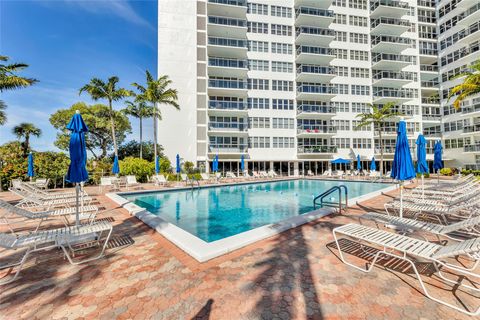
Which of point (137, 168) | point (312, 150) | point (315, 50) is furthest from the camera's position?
point (315, 50)

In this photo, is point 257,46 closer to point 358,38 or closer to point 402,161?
point 358,38

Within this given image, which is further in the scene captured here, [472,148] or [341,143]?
[341,143]

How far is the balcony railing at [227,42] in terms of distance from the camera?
29.6 m

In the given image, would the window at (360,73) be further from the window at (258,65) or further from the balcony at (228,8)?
the balcony at (228,8)

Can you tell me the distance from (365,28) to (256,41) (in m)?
18.9

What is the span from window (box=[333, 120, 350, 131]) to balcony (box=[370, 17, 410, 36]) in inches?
614

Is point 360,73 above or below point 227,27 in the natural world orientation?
below

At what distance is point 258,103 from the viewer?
Answer: 30.9 meters

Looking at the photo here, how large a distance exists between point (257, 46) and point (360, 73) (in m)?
17.6

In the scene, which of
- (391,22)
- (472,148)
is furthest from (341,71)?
(472,148)

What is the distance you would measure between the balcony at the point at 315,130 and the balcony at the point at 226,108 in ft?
29.5

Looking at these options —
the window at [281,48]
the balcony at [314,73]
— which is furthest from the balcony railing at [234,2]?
the balcony at [314,73]

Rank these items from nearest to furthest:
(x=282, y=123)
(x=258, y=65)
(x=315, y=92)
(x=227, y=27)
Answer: (x=227, y=27) → (x=258, y=65) → (x=282, y=123) → (x=315, y=92)

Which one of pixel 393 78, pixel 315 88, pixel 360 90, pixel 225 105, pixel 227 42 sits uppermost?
pixel 227 42
